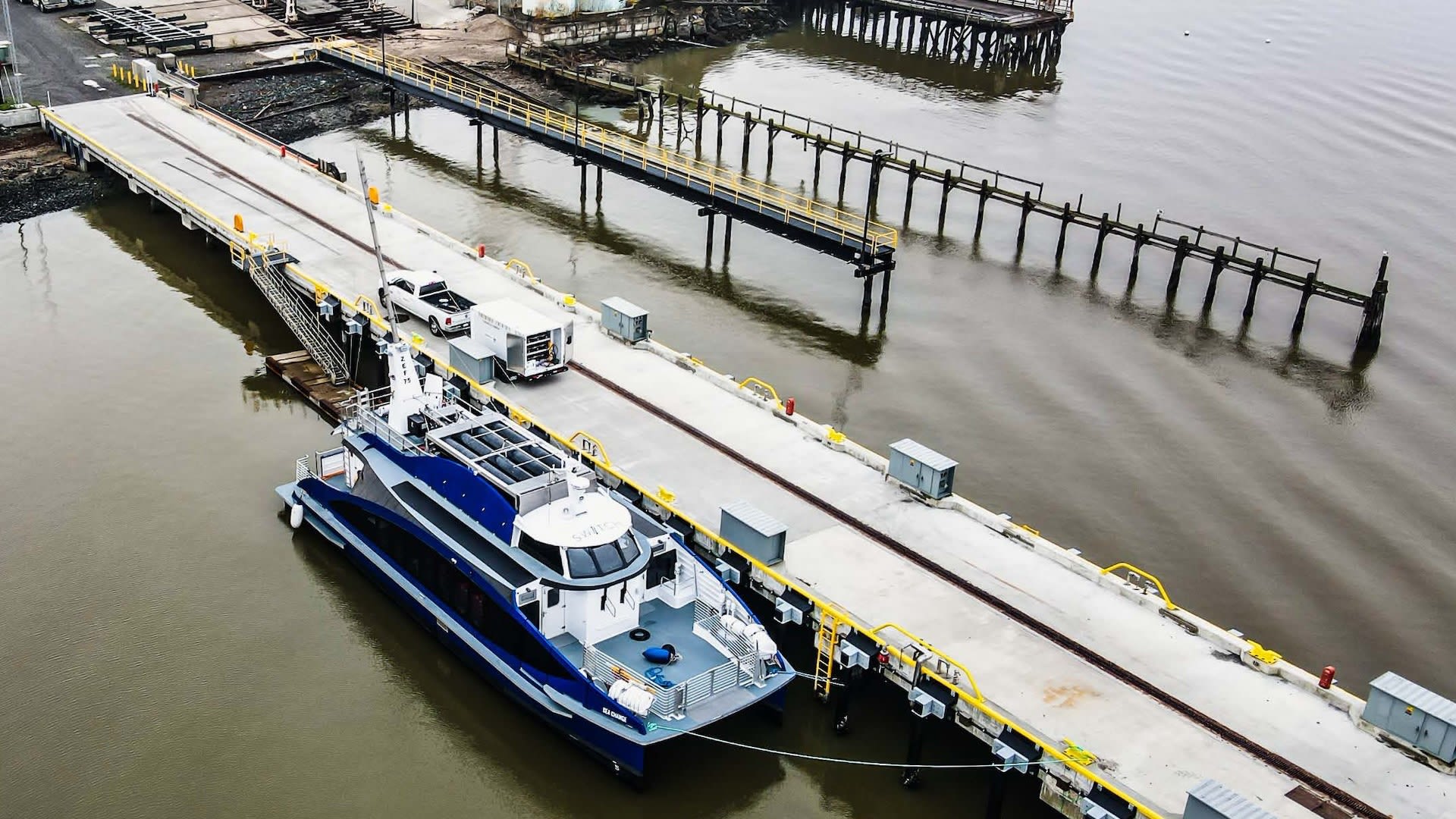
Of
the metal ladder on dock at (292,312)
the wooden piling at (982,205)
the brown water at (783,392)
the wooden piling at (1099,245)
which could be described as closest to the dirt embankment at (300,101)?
the brown water at (783,392)

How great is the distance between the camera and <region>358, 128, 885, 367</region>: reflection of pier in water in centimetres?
4594

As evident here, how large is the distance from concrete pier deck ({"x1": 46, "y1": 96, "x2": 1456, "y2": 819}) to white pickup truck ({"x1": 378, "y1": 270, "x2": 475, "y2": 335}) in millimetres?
885

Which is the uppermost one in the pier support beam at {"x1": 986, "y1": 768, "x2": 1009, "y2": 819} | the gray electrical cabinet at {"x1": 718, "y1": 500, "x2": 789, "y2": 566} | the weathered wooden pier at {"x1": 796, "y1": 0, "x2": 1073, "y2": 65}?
the weathered wooden pier at {"x1": 796, "y1": 0, "x2": 1073, "y2": 65}

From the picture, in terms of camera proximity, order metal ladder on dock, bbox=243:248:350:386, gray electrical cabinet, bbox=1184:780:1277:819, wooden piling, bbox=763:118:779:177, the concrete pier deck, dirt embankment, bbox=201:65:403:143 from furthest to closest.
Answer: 1. dirt embankment, bbox=201:65:403:143
2. wooden piling, bbox=763:118:779:177
3. metal ladder on dock, bbox=243:248:350:386
4. the concrete pier deck
5. gray electrical cabinet, bbox=1184:780:1277:819

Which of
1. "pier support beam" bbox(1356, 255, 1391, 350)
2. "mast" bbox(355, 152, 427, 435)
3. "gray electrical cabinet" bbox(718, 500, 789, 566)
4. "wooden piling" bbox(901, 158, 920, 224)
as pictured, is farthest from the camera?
"wooden piling" bbox(901, 158, 920, 224)

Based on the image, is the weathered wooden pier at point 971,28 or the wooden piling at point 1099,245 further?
the weathered wooden pier at point 971,28

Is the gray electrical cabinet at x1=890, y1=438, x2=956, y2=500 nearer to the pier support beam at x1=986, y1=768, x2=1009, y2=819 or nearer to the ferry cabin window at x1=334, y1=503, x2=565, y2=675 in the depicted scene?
the pier support beam at x1=986, y1=768, x2=1009, y2=819

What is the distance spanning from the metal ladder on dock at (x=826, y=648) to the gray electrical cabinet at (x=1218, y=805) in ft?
25.9

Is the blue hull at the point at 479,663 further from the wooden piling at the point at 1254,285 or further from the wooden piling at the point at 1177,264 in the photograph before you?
the wooden piling at the point at 1177,264

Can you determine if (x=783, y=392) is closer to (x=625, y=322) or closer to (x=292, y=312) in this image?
(x=625, y=322)

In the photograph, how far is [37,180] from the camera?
56.0 metres

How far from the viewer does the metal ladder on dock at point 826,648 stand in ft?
86.5

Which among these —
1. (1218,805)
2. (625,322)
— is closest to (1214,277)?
(625,322)

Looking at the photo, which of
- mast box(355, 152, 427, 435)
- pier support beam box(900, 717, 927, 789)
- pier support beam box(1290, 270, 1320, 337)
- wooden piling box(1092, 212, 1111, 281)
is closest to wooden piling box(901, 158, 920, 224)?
wooden piling box(1092, 212, 1111, 281)
